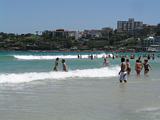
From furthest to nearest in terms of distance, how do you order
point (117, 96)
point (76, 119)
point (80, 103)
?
point (117, 96), point (80, 103), point (76, 119)

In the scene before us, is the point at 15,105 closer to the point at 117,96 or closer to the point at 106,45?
the point at 117,96

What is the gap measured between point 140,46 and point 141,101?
183373mm

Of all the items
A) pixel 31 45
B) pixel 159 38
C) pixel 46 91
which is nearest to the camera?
pixel 46 91

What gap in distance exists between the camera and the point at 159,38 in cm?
19925

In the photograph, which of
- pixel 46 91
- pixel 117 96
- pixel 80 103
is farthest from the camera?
pixel 46 91

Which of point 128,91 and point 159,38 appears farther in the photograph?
point 159,38

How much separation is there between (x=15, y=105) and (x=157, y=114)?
377cm

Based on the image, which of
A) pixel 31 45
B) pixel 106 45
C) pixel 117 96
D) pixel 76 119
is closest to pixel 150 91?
pixel 117 96

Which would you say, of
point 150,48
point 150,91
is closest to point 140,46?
point 150,48

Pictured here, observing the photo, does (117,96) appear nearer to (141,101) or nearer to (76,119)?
(141,101)

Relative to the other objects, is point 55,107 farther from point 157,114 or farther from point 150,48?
point 150,48

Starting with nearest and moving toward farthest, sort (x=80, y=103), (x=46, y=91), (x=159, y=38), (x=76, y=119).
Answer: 1. (x=76, y=119)
2. (x=80, y=103)
3. (x=46, y=91)
4. (x=159, y=38)

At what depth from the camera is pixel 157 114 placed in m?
10.3

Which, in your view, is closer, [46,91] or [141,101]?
[141,101]
